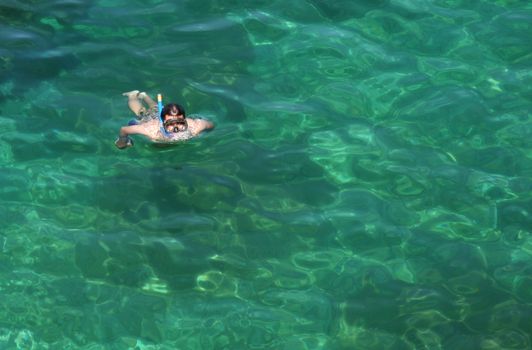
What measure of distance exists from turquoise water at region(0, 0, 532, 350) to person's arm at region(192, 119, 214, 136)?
132mm

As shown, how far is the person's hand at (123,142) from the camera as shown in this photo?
10516mm

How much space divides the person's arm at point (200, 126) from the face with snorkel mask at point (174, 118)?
315mm

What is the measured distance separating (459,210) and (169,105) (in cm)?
346

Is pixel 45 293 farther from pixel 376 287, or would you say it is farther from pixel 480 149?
pixel 480 149

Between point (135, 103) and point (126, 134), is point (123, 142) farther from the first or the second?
point (135, 103)

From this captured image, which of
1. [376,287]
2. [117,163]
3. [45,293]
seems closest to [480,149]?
[376,287]

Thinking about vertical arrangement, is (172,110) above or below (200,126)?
above

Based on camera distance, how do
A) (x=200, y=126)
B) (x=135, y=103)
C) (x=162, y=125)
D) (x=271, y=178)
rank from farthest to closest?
(x=135, y=103) → (x=200, y=126) → (x=162, y=125) → (x=271, y=178)

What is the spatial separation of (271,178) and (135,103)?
2.12m

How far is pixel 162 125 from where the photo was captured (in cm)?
1051

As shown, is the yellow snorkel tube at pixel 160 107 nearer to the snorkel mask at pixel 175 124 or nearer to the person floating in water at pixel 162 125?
the person floating in water at pixel 162 125

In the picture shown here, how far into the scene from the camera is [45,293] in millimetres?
9000

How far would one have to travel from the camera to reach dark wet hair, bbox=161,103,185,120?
404 inches

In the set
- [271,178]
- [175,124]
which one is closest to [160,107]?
[175,124]
